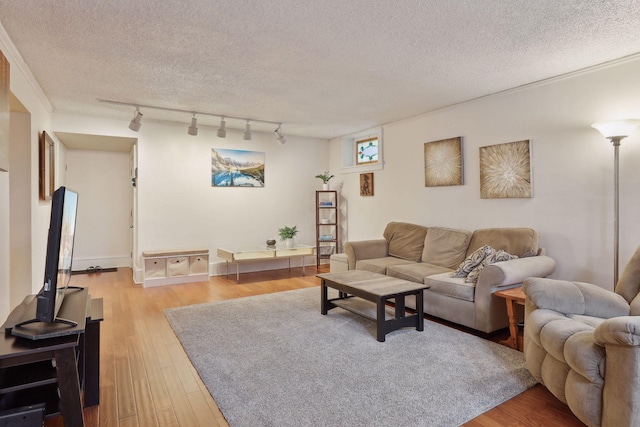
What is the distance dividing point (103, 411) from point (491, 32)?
11.3ft

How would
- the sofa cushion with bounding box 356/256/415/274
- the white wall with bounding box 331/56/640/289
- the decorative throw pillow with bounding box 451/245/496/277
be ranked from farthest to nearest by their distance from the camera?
the sofa cushion with bounding box 356/256/415/274 < the decorative throw pillow with bounding box 451/245/496/277 < the white wall with bounding box 331/56/640/289

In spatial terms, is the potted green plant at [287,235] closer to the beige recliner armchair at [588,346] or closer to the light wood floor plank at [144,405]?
the light wood floor plank at [144,405]

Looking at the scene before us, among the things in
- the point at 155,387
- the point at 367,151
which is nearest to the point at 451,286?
the point at 155,387

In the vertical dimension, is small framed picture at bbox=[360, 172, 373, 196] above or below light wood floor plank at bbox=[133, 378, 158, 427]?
above

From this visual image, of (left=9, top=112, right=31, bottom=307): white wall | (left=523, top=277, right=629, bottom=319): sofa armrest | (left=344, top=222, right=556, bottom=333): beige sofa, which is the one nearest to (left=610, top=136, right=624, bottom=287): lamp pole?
(left=344, top=222, right=556, bottom=333): beige sofa

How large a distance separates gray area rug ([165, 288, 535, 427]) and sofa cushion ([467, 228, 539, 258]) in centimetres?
106

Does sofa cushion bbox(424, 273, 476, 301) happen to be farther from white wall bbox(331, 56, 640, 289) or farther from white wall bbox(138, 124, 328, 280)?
white wall bbox(138, 124, 328, 280)

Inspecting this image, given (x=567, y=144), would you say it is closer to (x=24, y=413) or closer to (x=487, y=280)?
(x=487, y=280)

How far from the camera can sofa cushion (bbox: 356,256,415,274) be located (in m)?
4.14

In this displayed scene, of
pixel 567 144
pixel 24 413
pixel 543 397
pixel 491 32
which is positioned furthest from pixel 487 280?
pixel 24 413

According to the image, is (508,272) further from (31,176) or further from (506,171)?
(31,176)

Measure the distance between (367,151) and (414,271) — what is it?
9.43 feet

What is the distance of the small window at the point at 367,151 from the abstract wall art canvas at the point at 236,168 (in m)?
1.70

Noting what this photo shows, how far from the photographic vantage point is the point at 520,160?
12.2 ft
